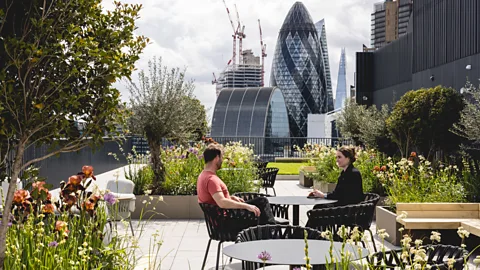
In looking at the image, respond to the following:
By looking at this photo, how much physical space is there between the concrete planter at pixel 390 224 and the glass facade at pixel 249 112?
66806 millimetres

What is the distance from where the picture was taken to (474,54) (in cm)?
1664

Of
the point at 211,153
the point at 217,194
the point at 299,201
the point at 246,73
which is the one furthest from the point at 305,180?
the point at 246,73

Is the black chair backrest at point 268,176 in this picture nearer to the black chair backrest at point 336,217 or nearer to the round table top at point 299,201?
the round table top at point 299,201

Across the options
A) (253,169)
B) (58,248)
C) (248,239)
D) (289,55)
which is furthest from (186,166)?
(289,55)

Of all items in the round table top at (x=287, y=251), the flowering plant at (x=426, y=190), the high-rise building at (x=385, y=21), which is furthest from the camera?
the high-rise building at (x=385, y=21)

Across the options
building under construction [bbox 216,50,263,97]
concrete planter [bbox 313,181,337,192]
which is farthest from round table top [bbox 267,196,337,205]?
building under construction [bbox 216,50,263,97]

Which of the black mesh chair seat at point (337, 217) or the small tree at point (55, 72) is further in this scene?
the black mesh chair seat at point (337, 217)

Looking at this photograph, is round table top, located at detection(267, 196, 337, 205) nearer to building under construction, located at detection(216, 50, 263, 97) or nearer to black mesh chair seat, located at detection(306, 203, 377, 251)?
black mesh chair seat, located at detection(306, 203, 377, 251)

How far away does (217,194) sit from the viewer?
Result: 19.8 feet

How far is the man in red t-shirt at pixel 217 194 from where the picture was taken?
19.5ft

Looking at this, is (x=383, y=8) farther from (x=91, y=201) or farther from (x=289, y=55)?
(x=91, y=201)

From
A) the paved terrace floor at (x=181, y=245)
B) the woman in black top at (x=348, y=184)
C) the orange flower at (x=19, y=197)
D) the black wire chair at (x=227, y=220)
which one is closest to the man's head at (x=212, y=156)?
the black wire chair at (x=227, y=220)

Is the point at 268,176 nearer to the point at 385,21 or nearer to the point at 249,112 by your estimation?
the point at 249,112

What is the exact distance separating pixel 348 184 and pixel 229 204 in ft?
5.38
